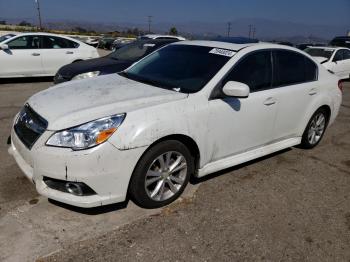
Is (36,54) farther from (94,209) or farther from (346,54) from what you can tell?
(346,54)

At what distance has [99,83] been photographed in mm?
4004

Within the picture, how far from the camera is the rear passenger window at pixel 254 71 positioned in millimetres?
3852

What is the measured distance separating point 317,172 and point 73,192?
3182 millimetres

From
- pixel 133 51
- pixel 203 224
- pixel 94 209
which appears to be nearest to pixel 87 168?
pixel 94 209

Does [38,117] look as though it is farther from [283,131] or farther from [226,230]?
[283,131]

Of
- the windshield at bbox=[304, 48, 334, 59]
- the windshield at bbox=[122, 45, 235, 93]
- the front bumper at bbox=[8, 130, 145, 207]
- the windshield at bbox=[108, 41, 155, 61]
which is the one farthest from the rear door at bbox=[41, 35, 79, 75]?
the windshield at bbox=[304, 48, 334, 59]

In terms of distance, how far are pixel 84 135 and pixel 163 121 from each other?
2.28 ft

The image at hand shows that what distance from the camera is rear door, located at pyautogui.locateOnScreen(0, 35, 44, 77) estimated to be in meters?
9.78

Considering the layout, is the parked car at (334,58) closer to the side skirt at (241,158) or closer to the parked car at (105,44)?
the side skirt at (241,158)

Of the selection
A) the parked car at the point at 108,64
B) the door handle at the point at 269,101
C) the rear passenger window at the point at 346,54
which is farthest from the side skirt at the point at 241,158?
the rear passenger window at the point at 346,54

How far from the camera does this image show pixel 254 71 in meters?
4.05

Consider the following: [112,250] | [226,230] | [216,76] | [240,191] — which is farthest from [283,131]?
[112,250]

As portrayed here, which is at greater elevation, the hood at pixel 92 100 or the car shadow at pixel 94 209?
the hood at pixel 92 100

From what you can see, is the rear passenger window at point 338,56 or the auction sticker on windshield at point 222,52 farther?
the rear passenger window at point 338,56
